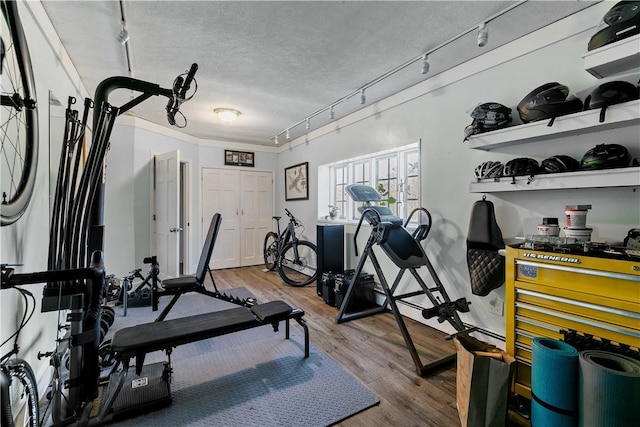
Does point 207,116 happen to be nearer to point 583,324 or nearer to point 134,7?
point 134,7

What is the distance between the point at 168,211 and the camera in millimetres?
4273

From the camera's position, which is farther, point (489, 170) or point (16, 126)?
point (489, 170)

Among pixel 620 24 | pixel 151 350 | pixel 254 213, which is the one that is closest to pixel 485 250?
pixel 620 24

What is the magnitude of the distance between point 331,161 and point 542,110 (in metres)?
3.01

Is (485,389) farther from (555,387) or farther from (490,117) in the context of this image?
(490,117)

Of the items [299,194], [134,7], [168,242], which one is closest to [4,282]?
[134,7]

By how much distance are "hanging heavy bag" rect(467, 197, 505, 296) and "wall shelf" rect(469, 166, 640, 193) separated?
19cm

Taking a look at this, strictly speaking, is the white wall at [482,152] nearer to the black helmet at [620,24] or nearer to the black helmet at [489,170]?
the black helmet at [489,170]

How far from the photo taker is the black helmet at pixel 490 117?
2193 millimetres

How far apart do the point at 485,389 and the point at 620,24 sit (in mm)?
2055

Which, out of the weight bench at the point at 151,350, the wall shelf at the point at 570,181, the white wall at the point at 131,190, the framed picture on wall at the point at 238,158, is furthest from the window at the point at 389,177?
the white wall at the point at 131,190

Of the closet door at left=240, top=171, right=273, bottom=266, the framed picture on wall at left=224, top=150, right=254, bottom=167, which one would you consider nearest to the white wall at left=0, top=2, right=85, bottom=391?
the framed picture on wall at left=224, top=150, right=254, bottom=167

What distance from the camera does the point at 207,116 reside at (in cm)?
417

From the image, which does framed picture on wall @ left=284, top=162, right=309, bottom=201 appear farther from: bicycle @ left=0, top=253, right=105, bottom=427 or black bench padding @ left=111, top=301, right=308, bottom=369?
bicycle @ left=0, top=253, right=105, bottom=427
